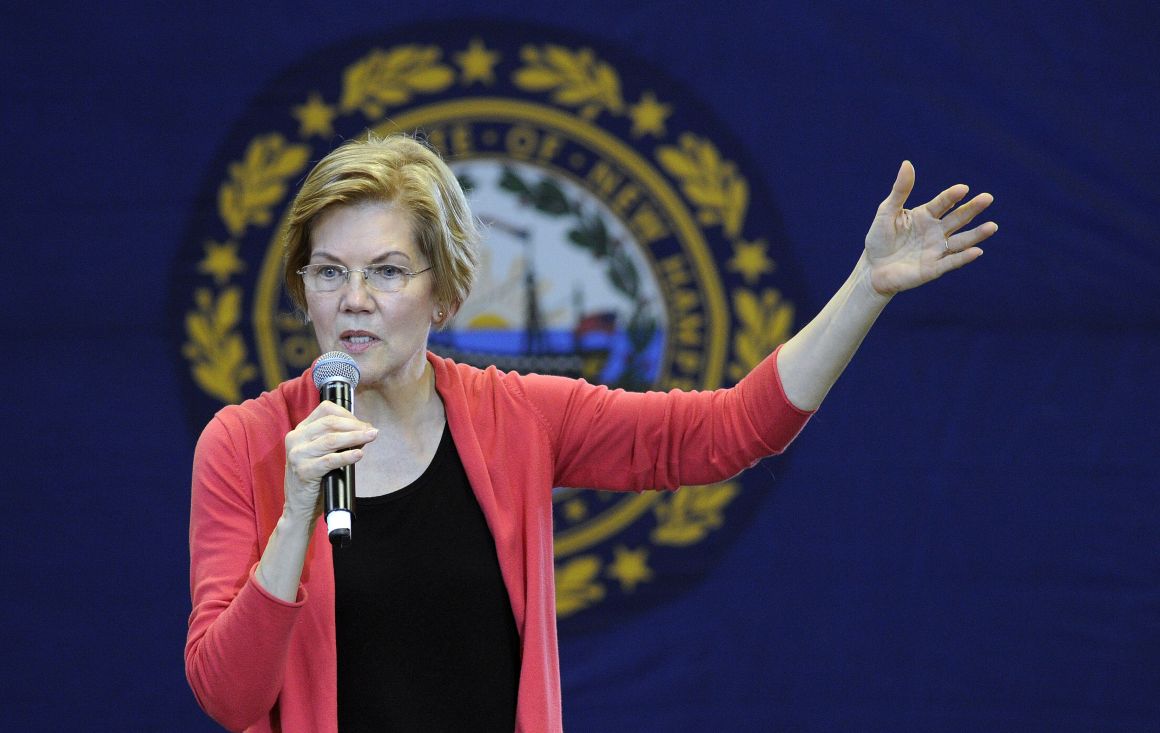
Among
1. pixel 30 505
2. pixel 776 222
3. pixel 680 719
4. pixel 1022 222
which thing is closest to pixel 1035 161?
pixel 1022 222

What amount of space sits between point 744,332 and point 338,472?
1.81 meters

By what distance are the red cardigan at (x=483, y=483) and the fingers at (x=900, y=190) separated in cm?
24

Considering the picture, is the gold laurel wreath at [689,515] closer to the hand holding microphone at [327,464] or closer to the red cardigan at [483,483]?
the red cardigan at [483,483]

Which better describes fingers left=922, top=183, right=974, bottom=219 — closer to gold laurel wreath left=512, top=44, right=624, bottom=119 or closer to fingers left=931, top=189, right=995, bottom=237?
fingers left=931, top=189, right=995, bottom=237

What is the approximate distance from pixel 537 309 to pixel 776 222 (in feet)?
1.93

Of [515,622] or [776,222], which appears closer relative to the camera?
[515,622]

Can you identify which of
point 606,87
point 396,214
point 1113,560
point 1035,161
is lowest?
point 1113,560

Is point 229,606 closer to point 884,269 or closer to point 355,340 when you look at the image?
point 355,340

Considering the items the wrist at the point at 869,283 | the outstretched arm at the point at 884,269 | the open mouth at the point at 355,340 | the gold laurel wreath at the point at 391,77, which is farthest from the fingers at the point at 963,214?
the gold laurel wreath at the point at 391,77

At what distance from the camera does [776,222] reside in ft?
9.80

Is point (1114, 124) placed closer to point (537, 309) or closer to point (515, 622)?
point (537, 309)

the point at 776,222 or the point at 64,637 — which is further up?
the point at 776,222

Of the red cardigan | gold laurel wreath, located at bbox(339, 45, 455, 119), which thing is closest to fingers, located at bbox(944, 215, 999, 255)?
the red cardigan

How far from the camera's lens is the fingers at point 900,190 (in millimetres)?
1481
